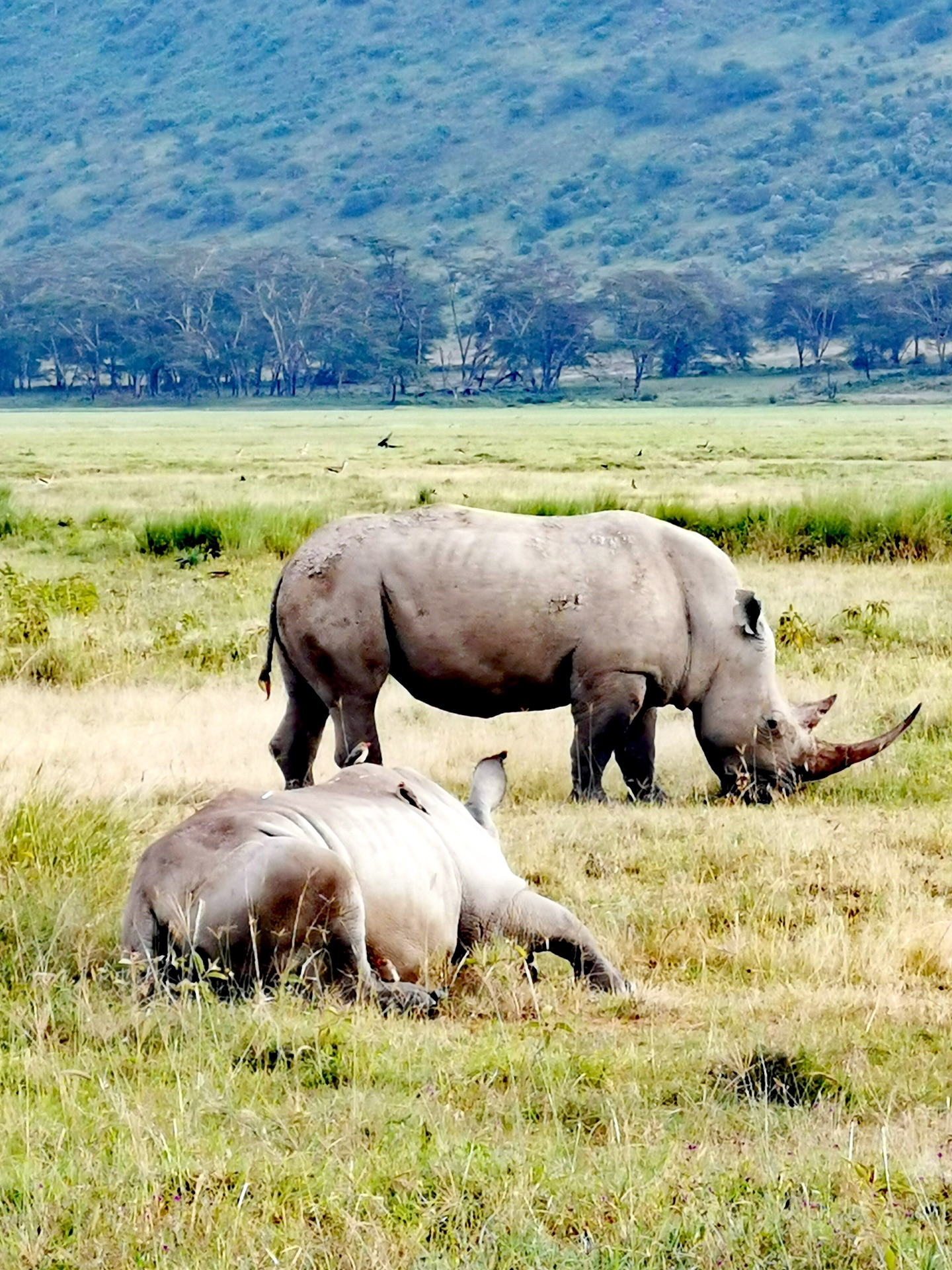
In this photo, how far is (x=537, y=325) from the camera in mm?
101938

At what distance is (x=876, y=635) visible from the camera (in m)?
13.1

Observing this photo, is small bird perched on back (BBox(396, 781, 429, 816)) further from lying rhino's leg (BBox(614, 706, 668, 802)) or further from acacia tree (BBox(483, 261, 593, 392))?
acacia tree (BBox(483, 261, 593, 392))

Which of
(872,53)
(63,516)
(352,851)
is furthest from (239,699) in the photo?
(872,53)

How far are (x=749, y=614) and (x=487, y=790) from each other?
124 inches

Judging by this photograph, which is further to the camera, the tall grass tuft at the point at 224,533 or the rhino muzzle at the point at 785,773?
the tall grass tuft at the point at 224,533

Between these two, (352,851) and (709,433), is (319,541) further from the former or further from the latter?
(709,433)

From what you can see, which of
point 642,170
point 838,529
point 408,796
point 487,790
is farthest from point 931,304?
point 408,796

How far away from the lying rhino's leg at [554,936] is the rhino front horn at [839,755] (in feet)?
10.6

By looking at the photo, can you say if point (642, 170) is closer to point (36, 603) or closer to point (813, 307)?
point (813, 307)

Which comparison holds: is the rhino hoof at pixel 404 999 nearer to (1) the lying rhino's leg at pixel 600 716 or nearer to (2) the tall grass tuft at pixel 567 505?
(1) the lying rhino's leg at pixel 600 716

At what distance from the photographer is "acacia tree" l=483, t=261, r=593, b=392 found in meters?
101

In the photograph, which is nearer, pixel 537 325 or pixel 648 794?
pixel 648 794

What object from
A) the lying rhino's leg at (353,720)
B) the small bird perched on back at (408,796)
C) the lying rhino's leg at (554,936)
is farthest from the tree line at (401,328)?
the lying rhino's leg at (554,936)

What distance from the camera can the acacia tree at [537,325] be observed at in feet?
331
